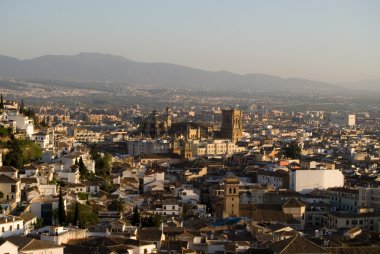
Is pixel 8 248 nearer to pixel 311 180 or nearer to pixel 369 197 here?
pixel 369 197

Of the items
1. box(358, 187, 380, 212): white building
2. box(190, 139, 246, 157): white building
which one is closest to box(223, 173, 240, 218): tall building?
box(358, 187, 380, 212): white building

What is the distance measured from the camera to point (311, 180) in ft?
151

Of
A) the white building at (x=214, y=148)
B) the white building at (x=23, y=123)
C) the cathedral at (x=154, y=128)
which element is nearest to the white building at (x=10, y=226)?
the white building at (x=23, y=123)

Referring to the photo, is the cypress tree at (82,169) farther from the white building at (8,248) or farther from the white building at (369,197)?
the white building at (8,248)

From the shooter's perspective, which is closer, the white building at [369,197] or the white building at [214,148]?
the white building at [369,197]

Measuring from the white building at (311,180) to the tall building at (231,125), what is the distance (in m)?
38.7

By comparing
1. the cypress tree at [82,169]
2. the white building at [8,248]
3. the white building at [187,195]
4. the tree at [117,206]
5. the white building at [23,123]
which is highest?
the white building at [23,123]

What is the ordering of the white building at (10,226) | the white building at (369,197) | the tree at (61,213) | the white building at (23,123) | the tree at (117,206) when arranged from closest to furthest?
the white building at (10,226) < the tree at (61,213) < the tree at (117,206) < the white building at (369,197) < the white building at (23,123)

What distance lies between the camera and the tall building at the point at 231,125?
85938 millimetres

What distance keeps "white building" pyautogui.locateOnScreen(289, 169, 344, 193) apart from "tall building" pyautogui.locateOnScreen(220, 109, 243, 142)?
38.7 meters

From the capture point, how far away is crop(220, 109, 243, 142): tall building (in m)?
85.9

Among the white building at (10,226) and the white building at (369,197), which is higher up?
the white building at (10,226)

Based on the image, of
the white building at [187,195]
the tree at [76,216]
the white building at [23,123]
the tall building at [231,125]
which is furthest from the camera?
the tall building at [231,125]

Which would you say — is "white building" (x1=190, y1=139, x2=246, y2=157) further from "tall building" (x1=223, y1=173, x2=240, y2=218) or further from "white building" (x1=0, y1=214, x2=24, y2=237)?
"white building" (x1=0, y1=214, x2=24, y2=237)
